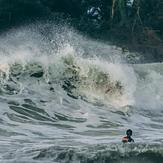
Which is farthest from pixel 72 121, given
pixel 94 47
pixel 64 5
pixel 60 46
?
pixel 64 5

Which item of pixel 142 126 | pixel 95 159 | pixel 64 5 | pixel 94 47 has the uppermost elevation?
pixel 64 5

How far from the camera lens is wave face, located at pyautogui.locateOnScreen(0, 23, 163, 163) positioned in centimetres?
1210

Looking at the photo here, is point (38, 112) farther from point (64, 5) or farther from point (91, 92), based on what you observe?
point (64, 5)

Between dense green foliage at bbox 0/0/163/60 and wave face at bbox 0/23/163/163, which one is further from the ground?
dense green foliage at bbox 0/0/163/60

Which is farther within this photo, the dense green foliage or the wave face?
the dense green foliage

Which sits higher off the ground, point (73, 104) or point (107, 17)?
point (107, 17)

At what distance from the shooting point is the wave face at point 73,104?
12.1m

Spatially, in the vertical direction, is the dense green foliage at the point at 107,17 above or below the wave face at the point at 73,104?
above

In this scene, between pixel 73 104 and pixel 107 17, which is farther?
pixel 107 17

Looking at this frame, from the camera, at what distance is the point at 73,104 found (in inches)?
757

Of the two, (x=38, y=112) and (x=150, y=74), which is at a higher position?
(x=150, y=74)

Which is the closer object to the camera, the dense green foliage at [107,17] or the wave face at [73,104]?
the wave face at [73,104]

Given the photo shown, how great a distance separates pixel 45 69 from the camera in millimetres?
21641

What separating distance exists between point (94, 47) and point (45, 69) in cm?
623
